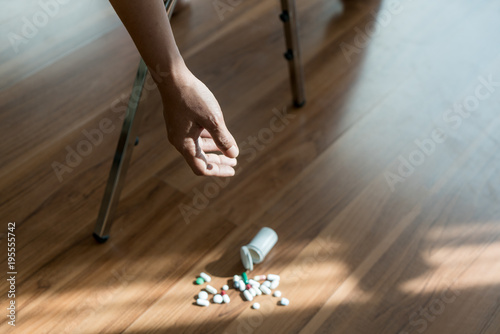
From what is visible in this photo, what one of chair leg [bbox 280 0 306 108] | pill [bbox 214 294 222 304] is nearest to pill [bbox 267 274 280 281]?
pill [bbox 214 294 222 304]

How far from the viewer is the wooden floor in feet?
4.78

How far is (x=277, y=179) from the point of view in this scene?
1.78 metres

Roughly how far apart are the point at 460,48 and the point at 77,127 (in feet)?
4.78

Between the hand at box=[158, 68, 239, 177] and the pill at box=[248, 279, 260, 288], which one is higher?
the hand at box=[158, 68, 239, 177]

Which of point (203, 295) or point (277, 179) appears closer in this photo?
point (203, 295)

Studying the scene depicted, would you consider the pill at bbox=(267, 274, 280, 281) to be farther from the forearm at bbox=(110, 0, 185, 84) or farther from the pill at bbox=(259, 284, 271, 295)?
the forearm at bbox=(110, 0, 185, 84)

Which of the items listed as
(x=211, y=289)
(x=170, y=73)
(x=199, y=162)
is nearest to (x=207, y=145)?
(x=199, y=162)

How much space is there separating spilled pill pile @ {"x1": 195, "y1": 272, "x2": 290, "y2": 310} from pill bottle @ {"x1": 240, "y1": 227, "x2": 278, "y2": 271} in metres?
0.04

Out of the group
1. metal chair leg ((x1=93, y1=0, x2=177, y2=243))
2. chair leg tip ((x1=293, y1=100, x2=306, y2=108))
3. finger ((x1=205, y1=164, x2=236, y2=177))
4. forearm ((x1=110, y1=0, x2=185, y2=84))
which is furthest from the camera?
chair leg tip ((x1=293, y1=100, x2=306, y2=108))

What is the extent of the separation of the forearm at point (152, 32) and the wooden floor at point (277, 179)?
390 mm

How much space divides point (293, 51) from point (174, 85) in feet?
2.75

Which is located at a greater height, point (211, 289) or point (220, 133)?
point (220, 133)

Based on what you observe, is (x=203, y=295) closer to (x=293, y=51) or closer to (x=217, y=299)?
(x=217, y=299)

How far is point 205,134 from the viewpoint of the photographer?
4.43ft
